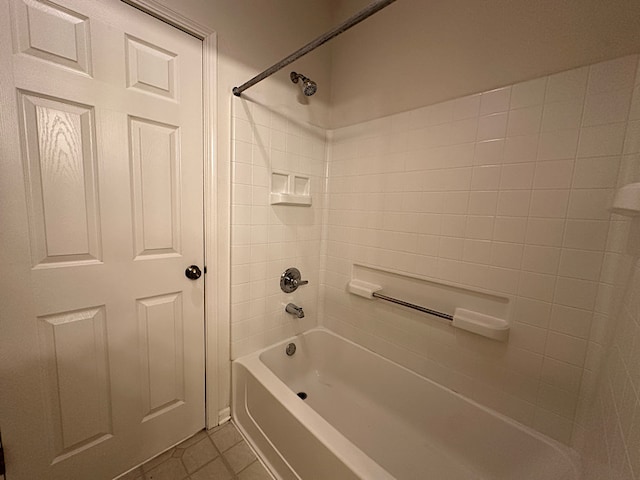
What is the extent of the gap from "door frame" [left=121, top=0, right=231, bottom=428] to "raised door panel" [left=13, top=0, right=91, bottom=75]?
0.32m

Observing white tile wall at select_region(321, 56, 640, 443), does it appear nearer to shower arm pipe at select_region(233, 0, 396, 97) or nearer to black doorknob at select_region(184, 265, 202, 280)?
shower arm pipe at select_region(233, 0, 396, 97)

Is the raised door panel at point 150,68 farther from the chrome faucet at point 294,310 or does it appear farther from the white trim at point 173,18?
the chrome faucet at point 294,310

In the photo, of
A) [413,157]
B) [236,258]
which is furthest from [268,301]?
[413,157]

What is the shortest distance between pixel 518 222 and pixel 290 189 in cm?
118

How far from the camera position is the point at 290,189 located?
155 centimetres

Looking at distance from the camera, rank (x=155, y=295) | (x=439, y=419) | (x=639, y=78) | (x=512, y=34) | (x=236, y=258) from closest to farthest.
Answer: (x=639, y=78) → (x=512, y=34) → (x=155, y=295) → (x=439, y=419) → (x=236, y=258)

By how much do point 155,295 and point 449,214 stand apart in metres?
1.45

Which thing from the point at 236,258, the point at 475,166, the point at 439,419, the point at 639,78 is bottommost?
the point at 439,419

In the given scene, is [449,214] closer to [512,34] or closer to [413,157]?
[413,157]

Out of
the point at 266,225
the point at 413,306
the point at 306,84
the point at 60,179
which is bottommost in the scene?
the point at 413,306

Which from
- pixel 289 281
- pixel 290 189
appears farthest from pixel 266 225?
pixel 289 281

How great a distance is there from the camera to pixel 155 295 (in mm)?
1115

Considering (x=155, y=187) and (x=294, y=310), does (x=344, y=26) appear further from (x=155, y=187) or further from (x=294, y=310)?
(x=294, y=310)

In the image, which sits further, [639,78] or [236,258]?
[236,258]
